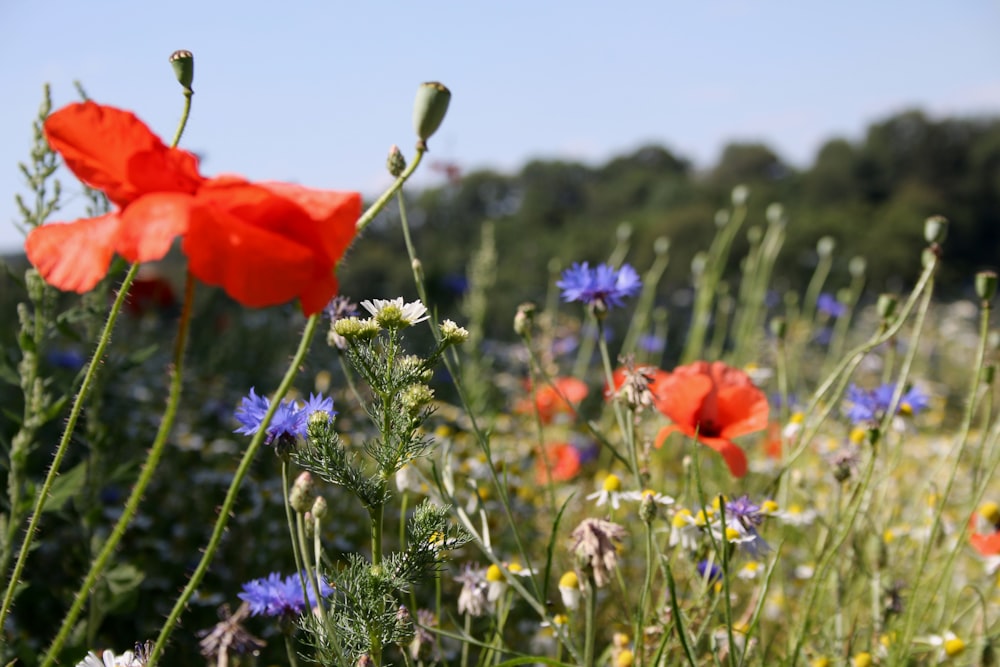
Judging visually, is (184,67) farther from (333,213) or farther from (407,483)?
(407,483)

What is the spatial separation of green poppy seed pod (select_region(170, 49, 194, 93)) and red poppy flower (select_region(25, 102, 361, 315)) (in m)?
0.13

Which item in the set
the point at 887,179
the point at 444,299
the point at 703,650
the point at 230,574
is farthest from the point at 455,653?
the point at 887,179

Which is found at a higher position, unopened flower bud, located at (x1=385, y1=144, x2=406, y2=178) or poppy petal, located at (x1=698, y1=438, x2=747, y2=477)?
unopened flower bud, located at (x1=385, y1=144, x2=406, y2=178)

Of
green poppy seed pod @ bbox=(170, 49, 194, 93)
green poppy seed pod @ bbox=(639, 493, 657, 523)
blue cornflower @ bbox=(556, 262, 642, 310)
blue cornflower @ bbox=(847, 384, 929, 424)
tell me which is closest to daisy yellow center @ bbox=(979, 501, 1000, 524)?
blue cornflower @ bbox=(847, 384, 929, 424)

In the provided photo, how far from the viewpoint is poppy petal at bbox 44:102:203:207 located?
0.65 meters

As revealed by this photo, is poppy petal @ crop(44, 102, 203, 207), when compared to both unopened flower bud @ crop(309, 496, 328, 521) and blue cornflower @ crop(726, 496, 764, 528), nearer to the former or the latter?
unopened flower bud @ crop(309, 496, 328, 521)

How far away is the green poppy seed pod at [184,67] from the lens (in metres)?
0.78

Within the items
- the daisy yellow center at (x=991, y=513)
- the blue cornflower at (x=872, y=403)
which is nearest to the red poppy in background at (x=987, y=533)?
the daisy yellow center at (x=991, y=513)

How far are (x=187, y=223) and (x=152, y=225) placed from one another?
28mm

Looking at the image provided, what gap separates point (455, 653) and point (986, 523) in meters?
1.05

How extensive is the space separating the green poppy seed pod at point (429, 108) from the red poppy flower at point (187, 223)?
0.35 ft

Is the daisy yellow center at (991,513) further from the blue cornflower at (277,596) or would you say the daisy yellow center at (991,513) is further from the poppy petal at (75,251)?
the poppy petal at (75,251)

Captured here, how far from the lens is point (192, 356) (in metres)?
4.29

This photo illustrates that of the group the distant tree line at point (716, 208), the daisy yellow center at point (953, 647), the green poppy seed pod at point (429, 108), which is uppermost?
the distant tree line at point (716, 208)
